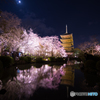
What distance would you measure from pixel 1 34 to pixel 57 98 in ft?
57.0

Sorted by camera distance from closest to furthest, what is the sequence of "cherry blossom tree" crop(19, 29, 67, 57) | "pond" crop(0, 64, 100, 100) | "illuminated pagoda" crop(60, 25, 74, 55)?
"pond" crop(0, 64, 100, 100) < "cherry blossom tree" crop(19, 29, 67, 57) < "illuminated pagoda" crop(60, 25, 74, 55)

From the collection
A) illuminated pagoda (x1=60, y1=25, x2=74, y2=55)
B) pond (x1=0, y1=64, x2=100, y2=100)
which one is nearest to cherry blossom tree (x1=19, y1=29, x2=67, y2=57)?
illuminated pagoda (x1=60, y1=25, x2=74, y2=55)

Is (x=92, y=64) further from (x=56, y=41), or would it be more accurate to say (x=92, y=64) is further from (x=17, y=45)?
(x=56, y=41)

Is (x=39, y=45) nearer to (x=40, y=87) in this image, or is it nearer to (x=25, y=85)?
(x=25, y=85)

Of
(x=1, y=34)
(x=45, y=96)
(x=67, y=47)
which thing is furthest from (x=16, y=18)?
(x=67, y=47)

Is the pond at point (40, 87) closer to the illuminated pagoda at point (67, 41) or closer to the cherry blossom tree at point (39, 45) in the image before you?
the cherry blossom tree at point (39, 45)

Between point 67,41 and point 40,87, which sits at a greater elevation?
point 67,41

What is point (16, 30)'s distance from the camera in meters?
19.4

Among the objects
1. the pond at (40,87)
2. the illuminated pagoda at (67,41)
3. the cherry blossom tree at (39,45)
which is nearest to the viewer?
the pond at (40,87)

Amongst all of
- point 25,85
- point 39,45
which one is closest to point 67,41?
point 39,45

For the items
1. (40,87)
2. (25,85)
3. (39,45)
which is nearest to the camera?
(40,87)

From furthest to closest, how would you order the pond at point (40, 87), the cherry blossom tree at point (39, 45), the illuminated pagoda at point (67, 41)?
the illuminated pagoda at point (67, 41)
the cherry blossom tree at point (39, 45)
the pond at point (40, 87)

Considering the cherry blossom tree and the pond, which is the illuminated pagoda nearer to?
the cherry blossom tree

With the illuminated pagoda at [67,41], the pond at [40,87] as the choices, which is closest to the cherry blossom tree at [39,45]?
the illuminated pagoda at [67,41]
